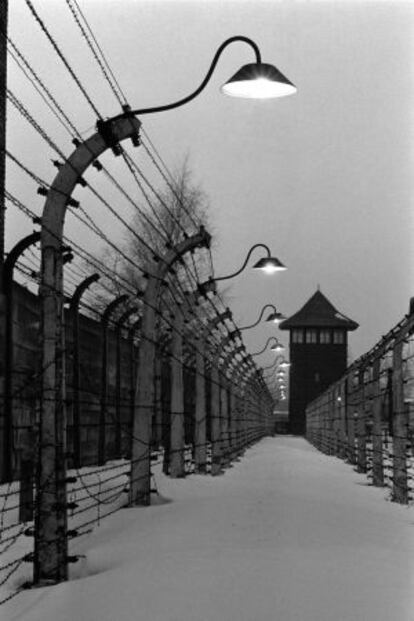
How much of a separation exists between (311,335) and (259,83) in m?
80.3

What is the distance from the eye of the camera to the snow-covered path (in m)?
5.29

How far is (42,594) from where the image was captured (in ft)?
19.6

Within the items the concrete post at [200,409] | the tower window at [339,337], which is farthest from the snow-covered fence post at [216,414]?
the tower window at [339,337]

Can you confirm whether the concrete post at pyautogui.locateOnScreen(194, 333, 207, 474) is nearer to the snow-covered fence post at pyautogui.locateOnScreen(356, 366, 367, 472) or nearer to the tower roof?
the snow-covered fence post at pyautogui.locateOnScreen(356, 366, 367, 472)

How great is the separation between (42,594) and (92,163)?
276cm

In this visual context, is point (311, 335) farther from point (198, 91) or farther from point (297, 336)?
point (198, 91)

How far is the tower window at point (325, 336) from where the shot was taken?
286 ft

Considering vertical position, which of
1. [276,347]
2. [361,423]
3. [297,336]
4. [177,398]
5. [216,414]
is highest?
[297,336]

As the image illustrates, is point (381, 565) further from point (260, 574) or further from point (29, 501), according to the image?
point (29, 501)

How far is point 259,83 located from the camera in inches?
313

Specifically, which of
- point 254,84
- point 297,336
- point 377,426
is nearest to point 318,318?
point 297,336

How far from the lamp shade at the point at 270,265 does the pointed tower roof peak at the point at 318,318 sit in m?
68.1

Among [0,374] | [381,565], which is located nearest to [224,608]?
[381,565]

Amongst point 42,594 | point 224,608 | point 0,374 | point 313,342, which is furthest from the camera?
point 313,342
